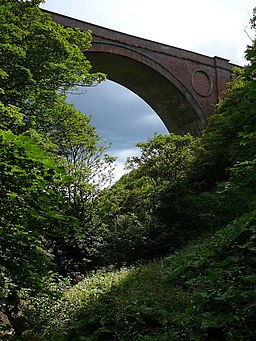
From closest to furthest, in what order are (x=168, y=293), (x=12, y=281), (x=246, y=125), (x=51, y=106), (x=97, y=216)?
1. (x=246, y=125)
2. (x=12, y=281)
3. (x=168, y=293)
4. (x=51, y=106)
5. (x=97, y=216)

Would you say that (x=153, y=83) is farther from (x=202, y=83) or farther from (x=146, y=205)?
(x=146, y=205)

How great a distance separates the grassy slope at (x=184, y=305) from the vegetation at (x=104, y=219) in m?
0.02

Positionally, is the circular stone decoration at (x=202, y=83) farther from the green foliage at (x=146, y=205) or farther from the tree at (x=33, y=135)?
the tree at (x=33, y=135)

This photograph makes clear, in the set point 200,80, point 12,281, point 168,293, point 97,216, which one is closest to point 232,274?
point 168,293

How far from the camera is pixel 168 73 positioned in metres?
21.1

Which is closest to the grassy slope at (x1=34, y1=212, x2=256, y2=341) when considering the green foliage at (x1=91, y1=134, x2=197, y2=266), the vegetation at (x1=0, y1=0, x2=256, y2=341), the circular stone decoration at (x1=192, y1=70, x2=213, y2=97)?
the vegetation at (x1=0, y1=0, x2=256, y2=341)

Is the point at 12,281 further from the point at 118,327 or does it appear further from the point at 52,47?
the point at 52,47

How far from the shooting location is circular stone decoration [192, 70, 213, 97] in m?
22.5

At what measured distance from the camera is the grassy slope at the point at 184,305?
3.18 metres

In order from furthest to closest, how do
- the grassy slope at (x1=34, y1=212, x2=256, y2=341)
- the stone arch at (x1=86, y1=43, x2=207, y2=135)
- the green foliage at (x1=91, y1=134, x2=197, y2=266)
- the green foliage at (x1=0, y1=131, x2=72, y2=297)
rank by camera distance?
the stone arch at (x1=86, y1=43, x2=207, y2=135)
the green foliage at (x1=91, y1=134, x2=197, y2=266)
the grassy slope at (x1=34, y1=212, x2=256, y2=341)
the green foliage at (x1=0, y1=131, x2=72, y2=297)

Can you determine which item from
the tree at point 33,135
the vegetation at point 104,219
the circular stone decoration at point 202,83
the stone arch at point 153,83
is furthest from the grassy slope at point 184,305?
the circular stone decoration at point 202,83

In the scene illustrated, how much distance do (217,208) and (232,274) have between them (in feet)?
23.4

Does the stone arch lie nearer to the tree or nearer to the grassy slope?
the tree

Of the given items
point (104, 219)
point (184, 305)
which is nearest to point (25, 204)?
point (184, 305)
